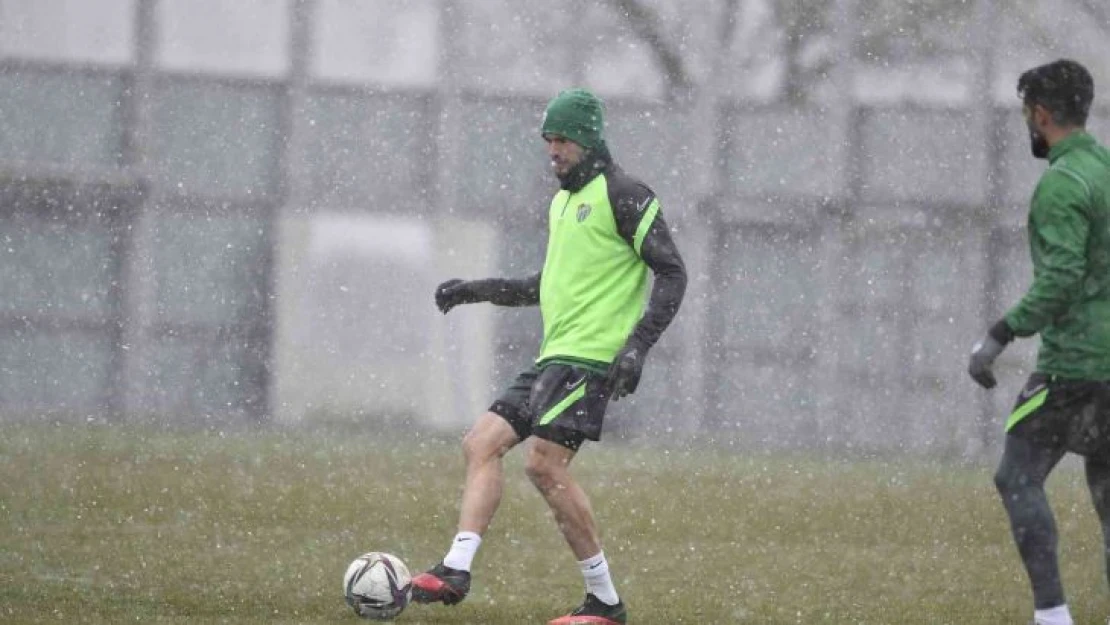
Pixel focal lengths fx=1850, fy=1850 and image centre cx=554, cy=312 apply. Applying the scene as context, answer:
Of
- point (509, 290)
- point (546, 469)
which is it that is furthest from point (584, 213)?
point (546, 469)

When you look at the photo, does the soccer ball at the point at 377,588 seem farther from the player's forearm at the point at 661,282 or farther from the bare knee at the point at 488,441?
the player's forearm at the point at 661,282

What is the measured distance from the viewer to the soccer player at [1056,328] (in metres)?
4.97

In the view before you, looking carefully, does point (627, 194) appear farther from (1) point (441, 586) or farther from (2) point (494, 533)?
(2) point (494, 533)

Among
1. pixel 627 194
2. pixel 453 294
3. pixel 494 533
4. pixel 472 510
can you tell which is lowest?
pixel 494 533

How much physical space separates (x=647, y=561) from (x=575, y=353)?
2.78 m

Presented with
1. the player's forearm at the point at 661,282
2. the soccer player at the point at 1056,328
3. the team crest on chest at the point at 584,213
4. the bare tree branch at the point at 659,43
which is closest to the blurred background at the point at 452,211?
the bare tree branch at the point at 659,43

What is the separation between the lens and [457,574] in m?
5.57

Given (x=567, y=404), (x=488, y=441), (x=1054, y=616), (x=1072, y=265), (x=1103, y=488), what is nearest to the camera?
(x=1072, y=265)

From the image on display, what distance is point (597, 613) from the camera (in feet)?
19.0

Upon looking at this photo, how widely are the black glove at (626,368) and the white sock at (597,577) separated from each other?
1.84 ft

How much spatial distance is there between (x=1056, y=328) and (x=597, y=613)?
5.53ft

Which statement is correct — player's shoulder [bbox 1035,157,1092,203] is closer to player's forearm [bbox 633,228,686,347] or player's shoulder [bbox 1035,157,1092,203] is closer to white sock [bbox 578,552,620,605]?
player's forearm [bbox 633,228,686,347]

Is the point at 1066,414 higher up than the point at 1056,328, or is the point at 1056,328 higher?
the point at 1056,328

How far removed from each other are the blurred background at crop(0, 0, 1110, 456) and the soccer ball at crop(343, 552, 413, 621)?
9.51 metres
